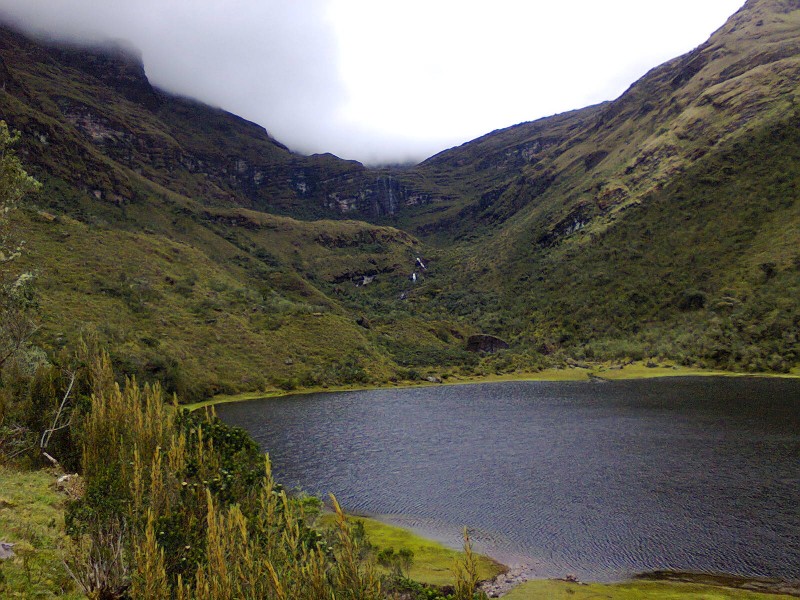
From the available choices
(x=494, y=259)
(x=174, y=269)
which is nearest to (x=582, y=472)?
(x=174, y=269)

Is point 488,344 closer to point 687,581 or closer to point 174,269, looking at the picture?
point 174,269

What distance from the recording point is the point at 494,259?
15188cm

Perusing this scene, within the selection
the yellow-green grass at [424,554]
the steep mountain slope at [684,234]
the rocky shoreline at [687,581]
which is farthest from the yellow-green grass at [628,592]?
the steep mountain slope at [684,234]

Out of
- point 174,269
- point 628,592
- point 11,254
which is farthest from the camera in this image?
point 174,269

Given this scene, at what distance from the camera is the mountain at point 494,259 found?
73.6 m

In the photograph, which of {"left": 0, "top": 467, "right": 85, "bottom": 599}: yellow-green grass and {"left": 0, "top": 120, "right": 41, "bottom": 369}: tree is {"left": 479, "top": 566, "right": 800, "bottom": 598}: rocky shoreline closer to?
{"left": 0, "top": 467, "right": 85, "bottom": 599}: yellow-green grass

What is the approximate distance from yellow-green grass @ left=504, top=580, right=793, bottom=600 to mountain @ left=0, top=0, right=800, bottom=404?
53.8 meters

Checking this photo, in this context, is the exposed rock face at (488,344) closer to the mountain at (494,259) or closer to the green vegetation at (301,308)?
the mountain at (494,259)

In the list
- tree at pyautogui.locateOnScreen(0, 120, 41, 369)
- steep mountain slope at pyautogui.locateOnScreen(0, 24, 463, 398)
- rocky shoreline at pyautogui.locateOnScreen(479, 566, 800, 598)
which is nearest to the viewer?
tree at pyautogui.locateOnScreen(0, 120, 41, 369)

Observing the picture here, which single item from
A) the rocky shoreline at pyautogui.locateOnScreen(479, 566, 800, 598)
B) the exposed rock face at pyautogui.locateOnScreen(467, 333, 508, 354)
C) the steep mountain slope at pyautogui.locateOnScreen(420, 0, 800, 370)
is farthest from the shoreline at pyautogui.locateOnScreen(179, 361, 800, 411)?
the rocky shoreline at pyautogui.locateOnScreen(479, 566, 800, 598)

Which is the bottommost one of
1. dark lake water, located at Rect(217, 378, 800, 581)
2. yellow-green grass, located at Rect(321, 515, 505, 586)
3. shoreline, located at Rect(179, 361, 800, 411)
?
shoreline, located at Rect(179, 361, 800, 411)

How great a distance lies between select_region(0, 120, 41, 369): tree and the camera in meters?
12.6

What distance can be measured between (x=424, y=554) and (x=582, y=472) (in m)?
13.9

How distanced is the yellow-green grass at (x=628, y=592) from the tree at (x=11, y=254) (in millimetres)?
15816
